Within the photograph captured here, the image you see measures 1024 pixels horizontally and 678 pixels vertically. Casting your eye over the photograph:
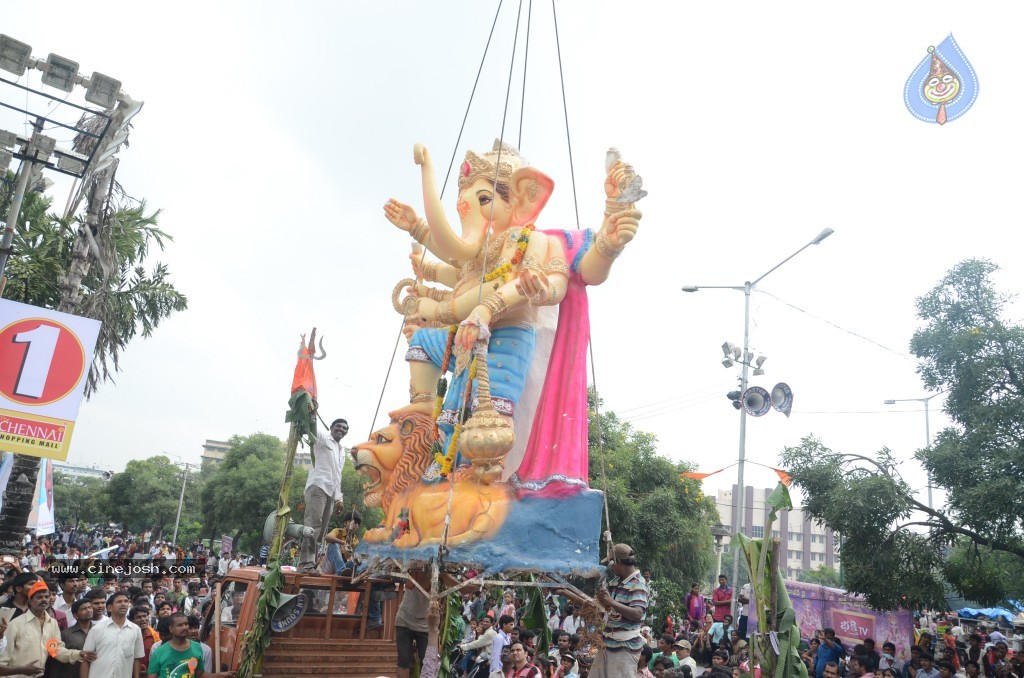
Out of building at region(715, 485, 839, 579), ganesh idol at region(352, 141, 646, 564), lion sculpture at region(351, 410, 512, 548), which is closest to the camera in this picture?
lion sculpture at region(351, 410, 512, 548)

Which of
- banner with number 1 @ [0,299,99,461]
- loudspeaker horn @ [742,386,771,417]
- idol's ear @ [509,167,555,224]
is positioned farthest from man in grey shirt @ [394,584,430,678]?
loudspeaker horn @ [742,386,771,417]

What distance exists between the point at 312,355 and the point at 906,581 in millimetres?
9400

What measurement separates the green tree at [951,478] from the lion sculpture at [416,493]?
23.3ft

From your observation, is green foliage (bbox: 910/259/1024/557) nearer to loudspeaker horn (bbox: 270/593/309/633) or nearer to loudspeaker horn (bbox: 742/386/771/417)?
loudspeaker horn (bbox: 742/386/771/417)

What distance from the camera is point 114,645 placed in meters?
5.98

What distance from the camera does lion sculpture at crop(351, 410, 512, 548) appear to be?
6.05 metres

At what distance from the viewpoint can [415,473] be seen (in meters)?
7.07

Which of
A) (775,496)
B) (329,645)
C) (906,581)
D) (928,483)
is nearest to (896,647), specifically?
(906,581)

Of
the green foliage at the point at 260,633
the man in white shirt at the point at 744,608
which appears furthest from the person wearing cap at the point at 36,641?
the man in white shirt at the point at 744,608

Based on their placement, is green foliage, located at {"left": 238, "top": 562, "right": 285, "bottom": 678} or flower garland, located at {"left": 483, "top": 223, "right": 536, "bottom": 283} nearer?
green foliage, located at {"left": 238, "top": 562, "right": 285, "bottom": 678}

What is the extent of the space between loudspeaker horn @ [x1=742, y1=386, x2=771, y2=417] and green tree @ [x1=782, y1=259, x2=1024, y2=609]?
206cm

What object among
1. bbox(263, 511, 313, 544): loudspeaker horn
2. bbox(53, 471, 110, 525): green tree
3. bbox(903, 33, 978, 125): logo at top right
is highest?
bbox(903, 33, 978, 125): logo at top right

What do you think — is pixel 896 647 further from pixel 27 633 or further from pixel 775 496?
pixel 27 633

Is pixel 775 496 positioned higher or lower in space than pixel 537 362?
lower
